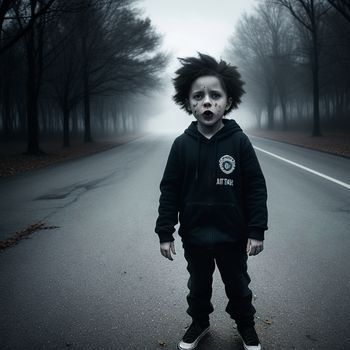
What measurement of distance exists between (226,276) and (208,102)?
49.5 inches

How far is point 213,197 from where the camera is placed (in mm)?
2674

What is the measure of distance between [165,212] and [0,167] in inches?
529

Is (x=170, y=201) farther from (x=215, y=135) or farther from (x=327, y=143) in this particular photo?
(x=327, y=143)

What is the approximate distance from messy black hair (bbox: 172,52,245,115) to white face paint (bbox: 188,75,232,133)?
0.14 ft

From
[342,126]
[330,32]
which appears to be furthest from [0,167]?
[342,126]

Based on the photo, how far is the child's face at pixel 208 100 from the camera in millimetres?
2676

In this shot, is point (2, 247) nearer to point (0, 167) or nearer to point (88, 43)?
point (0, 167)

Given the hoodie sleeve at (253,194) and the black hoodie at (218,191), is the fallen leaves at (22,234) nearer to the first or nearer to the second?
the black hoodie at (218,191)

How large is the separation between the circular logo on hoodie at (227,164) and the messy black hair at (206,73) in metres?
0.52

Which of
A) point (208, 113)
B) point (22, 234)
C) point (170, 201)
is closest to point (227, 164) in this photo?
point (208, 113)

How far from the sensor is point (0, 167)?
1448 centimetres

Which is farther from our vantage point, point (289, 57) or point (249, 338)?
point (289, 57)

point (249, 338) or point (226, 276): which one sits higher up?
point (226, 276)

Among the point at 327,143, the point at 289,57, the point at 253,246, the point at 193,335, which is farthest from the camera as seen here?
the point at 289,57
